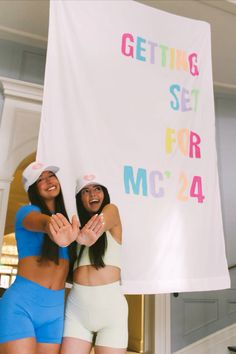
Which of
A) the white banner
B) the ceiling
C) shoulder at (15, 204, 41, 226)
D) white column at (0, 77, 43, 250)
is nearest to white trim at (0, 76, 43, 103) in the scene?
white column at (0, 77, 43, 250)

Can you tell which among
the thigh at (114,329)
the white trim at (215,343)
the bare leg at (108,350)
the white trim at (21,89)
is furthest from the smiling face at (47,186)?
the white trim at (215,343)

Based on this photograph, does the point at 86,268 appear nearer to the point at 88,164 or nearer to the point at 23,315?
the point at 23,315

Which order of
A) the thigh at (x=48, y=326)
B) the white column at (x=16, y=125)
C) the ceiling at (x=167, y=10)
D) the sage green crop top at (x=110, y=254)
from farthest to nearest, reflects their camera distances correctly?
1. the white column at (x=16, y=125)
2. the ceiling at (x=167, y=10)
3. the sage green crop top at (x=110, y=254)
4. the thigh at (x=48, y=326)

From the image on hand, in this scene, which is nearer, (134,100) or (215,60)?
(134,100)

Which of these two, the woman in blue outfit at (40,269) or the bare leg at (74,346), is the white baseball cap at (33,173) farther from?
the bare leg at (74,346)

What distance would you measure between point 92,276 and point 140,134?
0.78 metres

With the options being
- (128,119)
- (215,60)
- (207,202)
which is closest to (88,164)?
(128,119)

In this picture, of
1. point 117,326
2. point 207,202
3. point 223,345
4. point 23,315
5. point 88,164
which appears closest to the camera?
point 23,315

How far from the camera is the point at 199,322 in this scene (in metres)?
3.42

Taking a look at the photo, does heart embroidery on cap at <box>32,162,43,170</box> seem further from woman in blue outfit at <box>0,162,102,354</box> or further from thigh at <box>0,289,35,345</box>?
thigh at <box>0,289,35,345</box>

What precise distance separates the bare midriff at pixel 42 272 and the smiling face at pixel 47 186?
0.26 meters

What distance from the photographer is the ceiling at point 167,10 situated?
2795mm

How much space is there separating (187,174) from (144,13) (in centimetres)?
97

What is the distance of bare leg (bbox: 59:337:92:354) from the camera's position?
51.3 inches
